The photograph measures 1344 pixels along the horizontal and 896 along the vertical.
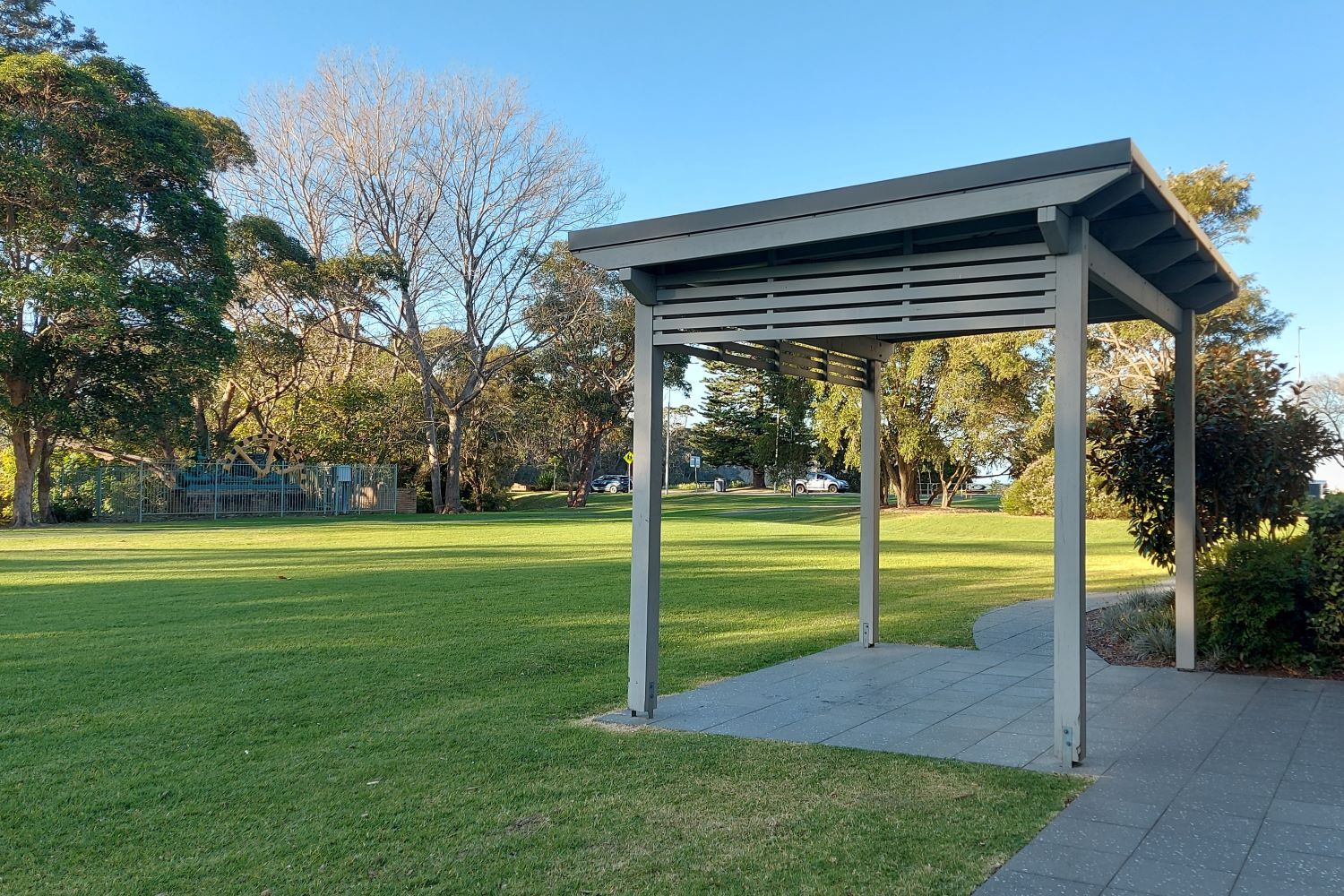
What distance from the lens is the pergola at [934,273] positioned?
4.61 m

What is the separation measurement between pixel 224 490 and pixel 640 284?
2947 cm

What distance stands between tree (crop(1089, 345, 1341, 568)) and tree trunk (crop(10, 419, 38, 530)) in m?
26.9

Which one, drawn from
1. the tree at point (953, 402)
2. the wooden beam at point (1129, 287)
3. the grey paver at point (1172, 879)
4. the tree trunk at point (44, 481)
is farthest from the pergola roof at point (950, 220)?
the tree at point (953, 402)

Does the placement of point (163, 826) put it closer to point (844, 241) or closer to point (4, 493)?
point (844, 241)

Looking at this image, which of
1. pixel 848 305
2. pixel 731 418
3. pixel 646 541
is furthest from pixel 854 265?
pixel 731 418

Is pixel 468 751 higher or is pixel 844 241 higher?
pixel 844 241

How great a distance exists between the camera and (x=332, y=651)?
7.66 m

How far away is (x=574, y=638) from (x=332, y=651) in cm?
205

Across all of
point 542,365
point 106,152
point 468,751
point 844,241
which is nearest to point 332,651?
point 468,751

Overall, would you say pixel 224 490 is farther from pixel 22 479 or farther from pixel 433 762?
pixel 433 762

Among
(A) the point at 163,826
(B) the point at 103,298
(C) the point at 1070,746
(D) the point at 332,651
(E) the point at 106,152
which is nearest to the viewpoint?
(A) the point at 163,826

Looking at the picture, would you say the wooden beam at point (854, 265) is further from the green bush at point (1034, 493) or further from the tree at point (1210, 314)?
the green bush at point (1034, 493)

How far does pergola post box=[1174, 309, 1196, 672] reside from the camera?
7.07m

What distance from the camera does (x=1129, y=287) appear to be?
568 cm
